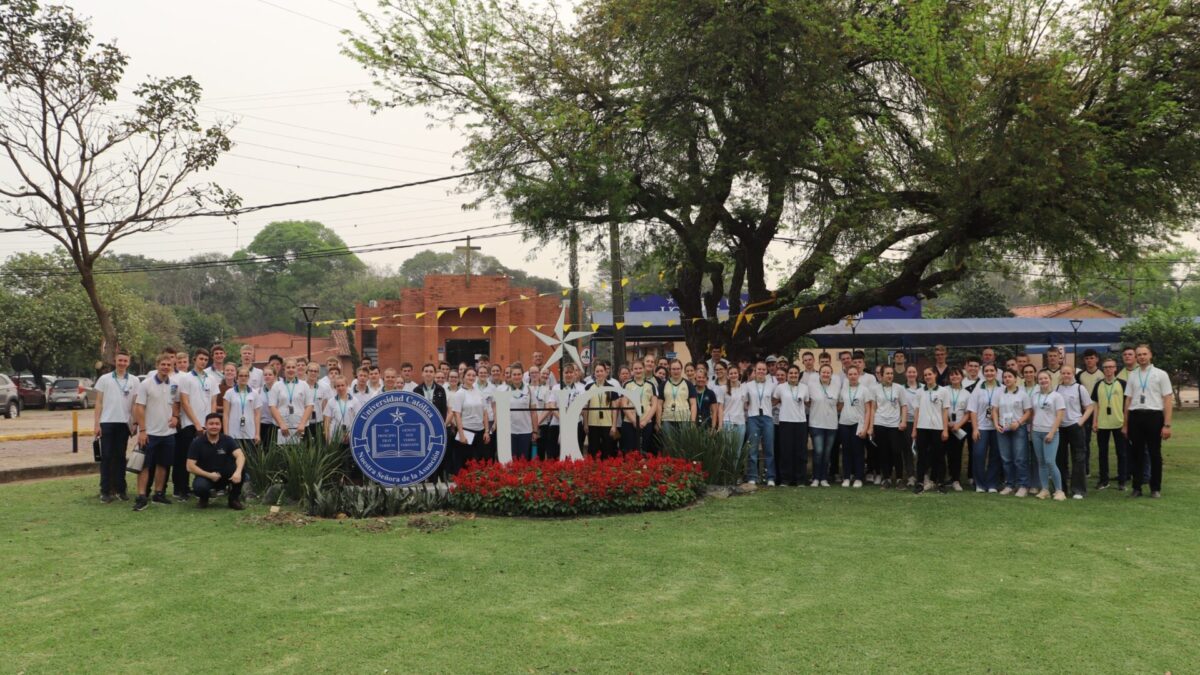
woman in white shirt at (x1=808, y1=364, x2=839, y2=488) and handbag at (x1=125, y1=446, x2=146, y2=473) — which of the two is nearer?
handbag at (x1=125, y1=446, x2=146, y2=473)

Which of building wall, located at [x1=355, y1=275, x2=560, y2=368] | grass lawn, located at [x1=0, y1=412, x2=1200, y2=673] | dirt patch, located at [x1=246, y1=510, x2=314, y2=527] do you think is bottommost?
grass lawn, located at [x1=0, y1=412, x2=1200, y2=673]

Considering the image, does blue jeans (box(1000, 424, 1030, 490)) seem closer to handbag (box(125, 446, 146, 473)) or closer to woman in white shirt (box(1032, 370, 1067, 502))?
woman in white shirt (box(1032, 370, 1067, 502))

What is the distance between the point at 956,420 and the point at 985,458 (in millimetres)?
568

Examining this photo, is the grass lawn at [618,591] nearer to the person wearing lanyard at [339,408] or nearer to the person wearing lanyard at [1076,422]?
→ the person wearing lanyard at [1076,422]

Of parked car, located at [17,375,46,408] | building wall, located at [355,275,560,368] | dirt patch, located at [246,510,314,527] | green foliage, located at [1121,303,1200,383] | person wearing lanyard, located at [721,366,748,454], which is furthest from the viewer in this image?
building wall, located at [355,275,560,368]

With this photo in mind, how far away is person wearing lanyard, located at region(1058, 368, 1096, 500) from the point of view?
10.4m

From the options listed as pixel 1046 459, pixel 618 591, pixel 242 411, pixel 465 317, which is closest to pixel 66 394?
pixel 465 317

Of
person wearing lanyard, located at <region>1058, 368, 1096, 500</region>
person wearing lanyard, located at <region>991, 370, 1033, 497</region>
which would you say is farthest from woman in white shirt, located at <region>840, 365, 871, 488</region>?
person wearing lanyard, located at <region>1058, 368, 1096, 500</region>

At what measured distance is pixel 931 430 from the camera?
11.0 metres

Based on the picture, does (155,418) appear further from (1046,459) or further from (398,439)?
(1046,459)

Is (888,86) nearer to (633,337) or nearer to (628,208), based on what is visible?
(628,208)

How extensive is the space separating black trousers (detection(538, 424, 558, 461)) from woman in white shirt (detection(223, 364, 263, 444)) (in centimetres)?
355

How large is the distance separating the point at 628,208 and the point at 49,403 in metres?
28.9

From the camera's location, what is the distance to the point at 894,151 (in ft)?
48.5
